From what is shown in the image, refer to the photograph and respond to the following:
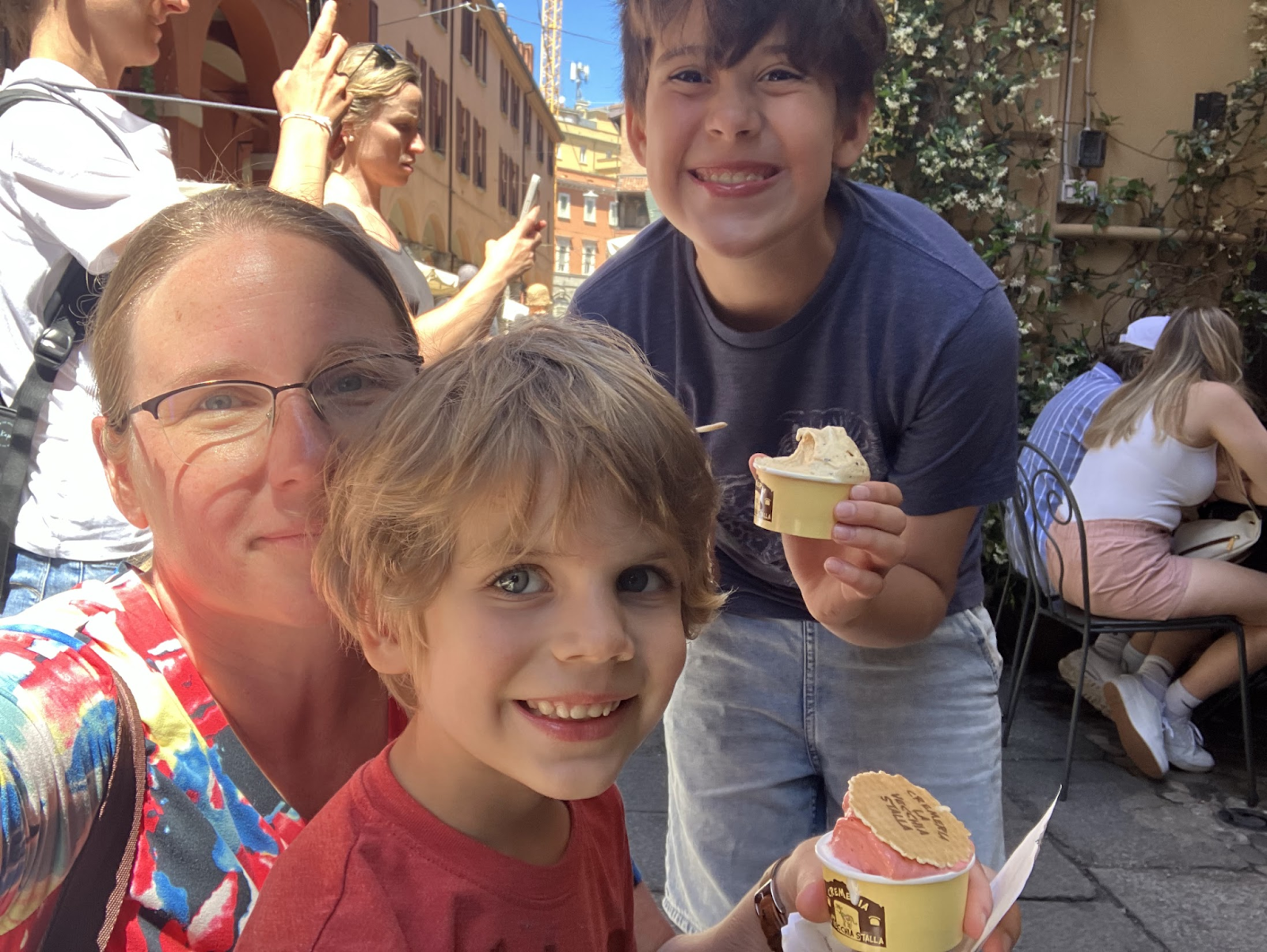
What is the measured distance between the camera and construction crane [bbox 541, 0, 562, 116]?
29.9ft

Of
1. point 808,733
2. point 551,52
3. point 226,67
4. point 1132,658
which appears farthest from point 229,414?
point 551,52

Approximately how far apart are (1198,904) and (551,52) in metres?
13.1

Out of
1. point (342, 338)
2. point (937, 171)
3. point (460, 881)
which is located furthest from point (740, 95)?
point (937, 171)

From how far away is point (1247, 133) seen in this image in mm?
5883

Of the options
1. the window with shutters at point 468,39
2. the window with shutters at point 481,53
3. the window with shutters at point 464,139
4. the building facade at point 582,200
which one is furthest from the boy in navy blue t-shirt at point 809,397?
the window with shutters at point 481,53

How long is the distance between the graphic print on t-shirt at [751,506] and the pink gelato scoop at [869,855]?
0.70 metres

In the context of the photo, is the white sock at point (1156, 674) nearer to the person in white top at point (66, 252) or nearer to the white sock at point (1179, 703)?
the white sock at point (1179, 703)

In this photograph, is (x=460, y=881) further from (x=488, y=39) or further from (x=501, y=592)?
(x=488, y=39)

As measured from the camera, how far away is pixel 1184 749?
4422mm

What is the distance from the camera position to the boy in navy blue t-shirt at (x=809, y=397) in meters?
1.74

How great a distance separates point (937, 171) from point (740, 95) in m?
4.24

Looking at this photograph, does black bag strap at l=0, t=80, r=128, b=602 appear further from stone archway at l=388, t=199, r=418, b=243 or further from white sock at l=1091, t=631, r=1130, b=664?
stone archway at l=388, t=199, r=418, b=243

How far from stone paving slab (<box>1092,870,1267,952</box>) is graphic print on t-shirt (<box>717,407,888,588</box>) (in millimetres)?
2120

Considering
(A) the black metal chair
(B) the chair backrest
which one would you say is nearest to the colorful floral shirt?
(A) the black metal chair
